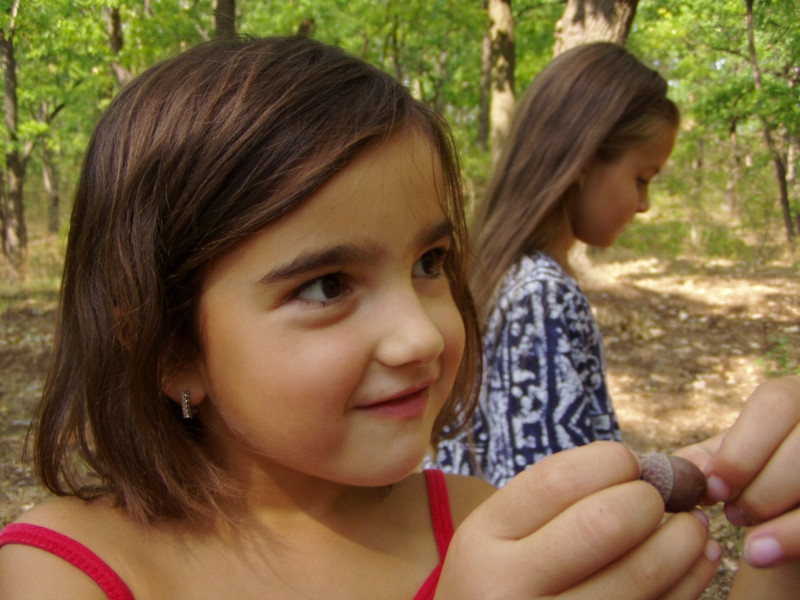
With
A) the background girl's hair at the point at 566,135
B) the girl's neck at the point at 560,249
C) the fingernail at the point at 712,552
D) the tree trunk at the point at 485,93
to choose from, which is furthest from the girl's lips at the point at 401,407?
the tree trunk at the point at 485,93

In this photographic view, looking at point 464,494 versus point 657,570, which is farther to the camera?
point 464,494

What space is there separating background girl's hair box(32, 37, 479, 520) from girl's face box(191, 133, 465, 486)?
4cm

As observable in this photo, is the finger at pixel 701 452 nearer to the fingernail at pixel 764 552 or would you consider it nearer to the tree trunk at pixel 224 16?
the fingernail at pixel 764 552

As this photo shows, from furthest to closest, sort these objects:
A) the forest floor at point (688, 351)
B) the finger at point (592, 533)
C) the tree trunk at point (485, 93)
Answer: the tree trunk at point (485, 93) < the forest floor at point (688, 351) < the finger at point (592, 533)

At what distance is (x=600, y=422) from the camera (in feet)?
6.32

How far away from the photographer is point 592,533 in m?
0.71

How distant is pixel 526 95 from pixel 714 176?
3.94ft

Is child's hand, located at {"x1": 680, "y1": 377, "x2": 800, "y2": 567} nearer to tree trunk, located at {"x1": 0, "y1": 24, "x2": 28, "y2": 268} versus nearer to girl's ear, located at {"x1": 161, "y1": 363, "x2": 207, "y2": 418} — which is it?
girl's ear, located at {"x1": 161, "y1": 363, "x2": 207, "y2": 418}

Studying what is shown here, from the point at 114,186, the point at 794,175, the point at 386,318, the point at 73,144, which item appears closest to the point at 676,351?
the point at 794,175

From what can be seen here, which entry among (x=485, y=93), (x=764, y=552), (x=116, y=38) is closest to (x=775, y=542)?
(x=764, y=552)

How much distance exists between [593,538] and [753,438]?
0.26 m

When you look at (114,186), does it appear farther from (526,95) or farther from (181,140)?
(526,95)

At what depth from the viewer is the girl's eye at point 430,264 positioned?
113cm

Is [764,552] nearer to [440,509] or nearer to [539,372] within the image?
[440,509]
